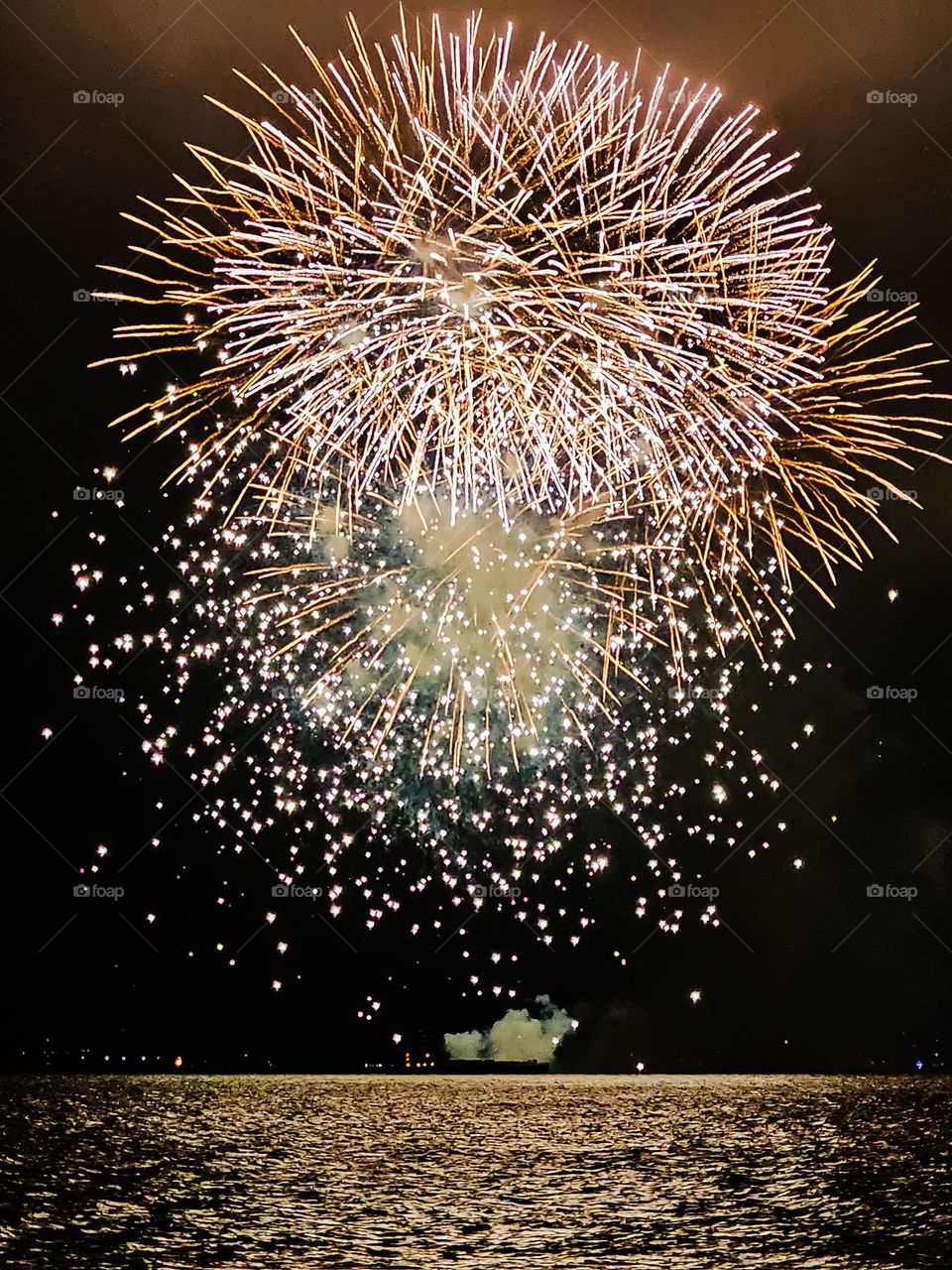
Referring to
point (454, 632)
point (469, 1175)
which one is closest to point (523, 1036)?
point (454, 632)

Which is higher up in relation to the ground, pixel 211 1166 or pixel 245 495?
pixel 245 495

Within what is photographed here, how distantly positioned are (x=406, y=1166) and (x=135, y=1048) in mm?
5301

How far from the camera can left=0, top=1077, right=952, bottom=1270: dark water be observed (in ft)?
10.2

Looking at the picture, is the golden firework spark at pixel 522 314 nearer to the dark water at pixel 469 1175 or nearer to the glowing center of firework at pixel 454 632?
the glowing center of firework at pixel 454 632

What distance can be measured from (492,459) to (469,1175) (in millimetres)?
4821

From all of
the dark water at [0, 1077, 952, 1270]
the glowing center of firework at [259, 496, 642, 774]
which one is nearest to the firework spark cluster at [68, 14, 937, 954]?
the glowing center of firework at [259, 496, 642, 774]

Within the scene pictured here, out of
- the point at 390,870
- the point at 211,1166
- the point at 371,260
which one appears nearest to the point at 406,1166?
the point at 211,1166

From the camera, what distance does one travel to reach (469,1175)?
152 inches

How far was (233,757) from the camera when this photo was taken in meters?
8.61

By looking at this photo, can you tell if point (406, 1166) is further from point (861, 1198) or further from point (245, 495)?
point (245, 495)

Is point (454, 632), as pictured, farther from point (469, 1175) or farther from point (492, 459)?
point (469, 1175)

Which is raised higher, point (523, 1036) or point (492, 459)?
point (492, 459)

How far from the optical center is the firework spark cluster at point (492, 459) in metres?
6.82

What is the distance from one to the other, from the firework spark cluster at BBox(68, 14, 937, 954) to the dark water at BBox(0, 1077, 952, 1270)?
123 inches
